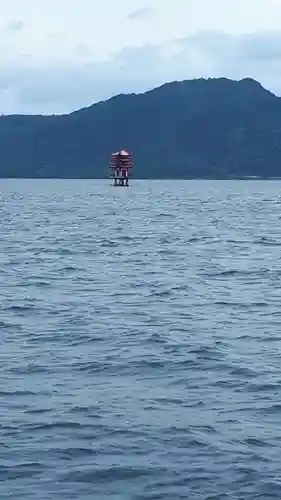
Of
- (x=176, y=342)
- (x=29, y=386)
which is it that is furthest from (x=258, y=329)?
(x=29, y=386)

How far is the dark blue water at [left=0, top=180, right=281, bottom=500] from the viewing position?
13938 millimetres

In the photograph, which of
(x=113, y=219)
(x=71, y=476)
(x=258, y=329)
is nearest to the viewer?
(x=71, y=476)

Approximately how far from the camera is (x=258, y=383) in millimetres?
18812

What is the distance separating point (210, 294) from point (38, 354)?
33.9ft

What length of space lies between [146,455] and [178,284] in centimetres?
1850

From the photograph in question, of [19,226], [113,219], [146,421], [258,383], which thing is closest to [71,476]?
[146,421]

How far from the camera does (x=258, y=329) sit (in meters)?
24.4

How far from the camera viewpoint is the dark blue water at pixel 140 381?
549 inches

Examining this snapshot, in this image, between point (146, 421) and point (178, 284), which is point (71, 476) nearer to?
point (146, 421)

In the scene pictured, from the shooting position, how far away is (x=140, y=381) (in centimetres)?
1902

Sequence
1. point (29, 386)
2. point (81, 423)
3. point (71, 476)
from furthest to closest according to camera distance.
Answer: point (29, 386), point (81, 423), point (71, 476)

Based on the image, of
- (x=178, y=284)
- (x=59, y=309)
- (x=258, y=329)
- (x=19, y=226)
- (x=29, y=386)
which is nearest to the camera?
(x=29, y=386)

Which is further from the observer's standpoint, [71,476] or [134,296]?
[134,296]

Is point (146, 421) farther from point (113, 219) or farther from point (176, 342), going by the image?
point (113, 219)
